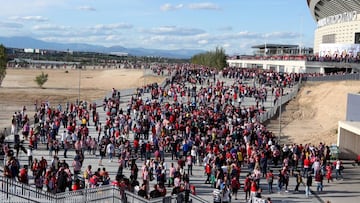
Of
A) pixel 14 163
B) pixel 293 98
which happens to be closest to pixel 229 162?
pixel 14 163

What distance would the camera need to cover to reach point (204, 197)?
18125 mm

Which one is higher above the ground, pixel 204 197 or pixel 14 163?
pixel 14 163

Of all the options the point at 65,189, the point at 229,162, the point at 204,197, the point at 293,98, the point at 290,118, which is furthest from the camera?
the point at 293,98

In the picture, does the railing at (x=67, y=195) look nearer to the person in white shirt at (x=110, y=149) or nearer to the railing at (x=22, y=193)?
the railing at (x=22, y=193)

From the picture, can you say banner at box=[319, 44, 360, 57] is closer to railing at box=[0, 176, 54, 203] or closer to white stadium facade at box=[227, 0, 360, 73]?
white stadium facade at box=[227, 0, 360, 73]

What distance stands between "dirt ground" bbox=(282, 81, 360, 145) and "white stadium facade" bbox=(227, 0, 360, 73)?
353 inches

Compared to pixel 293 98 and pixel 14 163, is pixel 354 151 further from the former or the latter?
pixel 14 163

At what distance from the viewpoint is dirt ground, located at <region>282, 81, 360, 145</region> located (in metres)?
35.9

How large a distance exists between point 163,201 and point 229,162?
18.8 ft

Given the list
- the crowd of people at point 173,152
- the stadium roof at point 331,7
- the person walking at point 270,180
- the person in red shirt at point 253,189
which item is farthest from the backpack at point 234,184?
the stadium roof at point 331,7

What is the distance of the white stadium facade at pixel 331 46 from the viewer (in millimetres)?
56219

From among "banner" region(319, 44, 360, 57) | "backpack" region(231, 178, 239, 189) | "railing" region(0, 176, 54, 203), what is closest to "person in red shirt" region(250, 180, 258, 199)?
"backpack" region(231, 178, 239, 189)

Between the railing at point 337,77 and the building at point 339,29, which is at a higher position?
the building at point 339,29

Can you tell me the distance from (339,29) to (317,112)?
3405 centimetres
